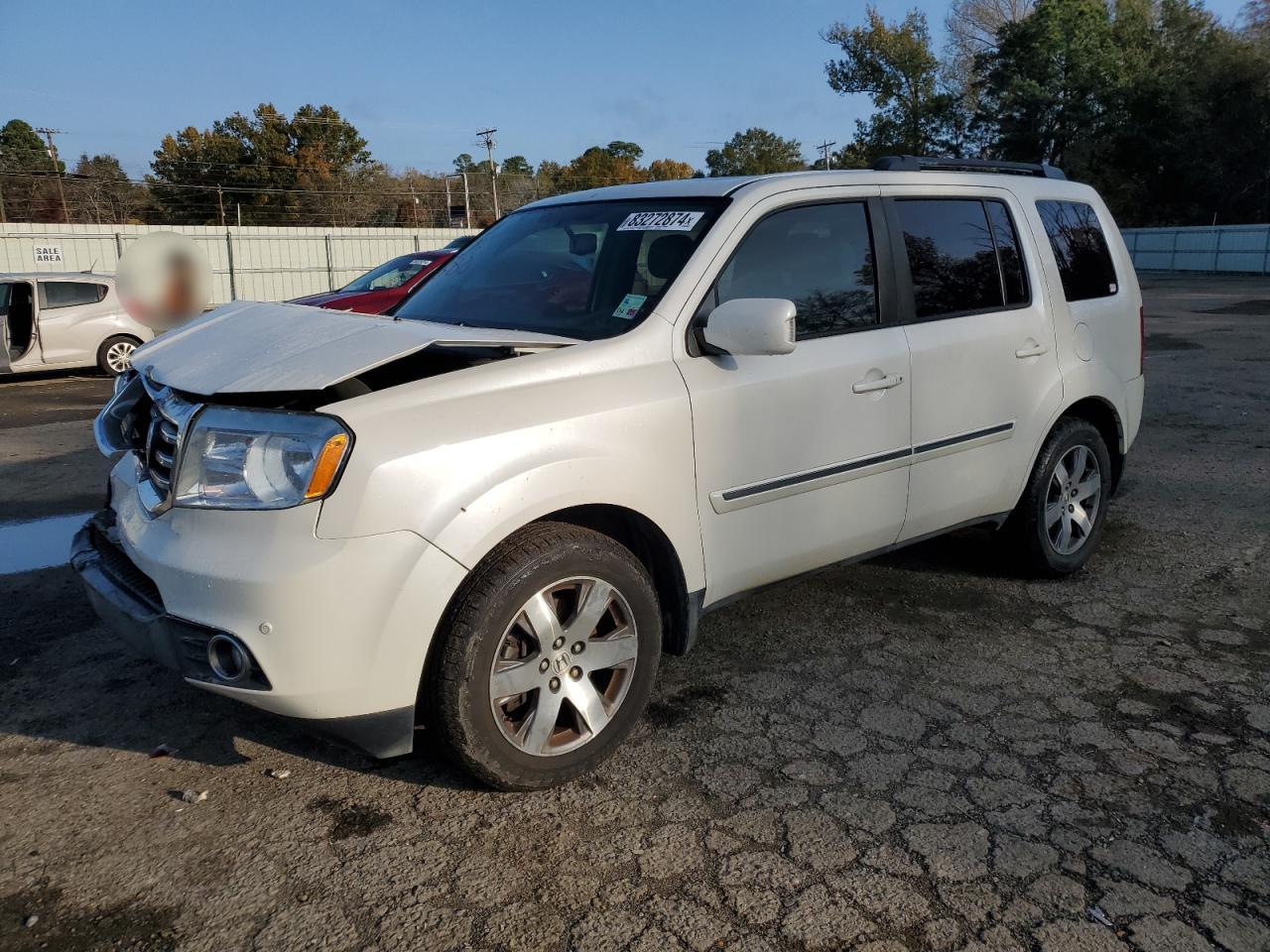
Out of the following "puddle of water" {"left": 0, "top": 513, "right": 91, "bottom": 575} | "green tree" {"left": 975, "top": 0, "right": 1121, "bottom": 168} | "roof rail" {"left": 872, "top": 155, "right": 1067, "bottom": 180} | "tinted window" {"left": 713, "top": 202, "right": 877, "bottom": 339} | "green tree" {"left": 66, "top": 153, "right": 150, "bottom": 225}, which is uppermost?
"green tree" {"left": 975, "top": 0, "right": 1121, "bottom": 168}

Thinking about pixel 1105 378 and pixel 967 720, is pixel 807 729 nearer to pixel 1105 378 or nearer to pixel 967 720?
pixel 967 720

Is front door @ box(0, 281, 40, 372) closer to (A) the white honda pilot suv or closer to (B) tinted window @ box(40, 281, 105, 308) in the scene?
(B) tinted window @ box(40, 281, 105, 308)

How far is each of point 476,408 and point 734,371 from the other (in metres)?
0.96

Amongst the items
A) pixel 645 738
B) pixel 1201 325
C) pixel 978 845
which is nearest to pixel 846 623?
pixel 645 738

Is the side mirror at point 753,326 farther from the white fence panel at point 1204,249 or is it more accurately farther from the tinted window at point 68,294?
the white fence panel at point 1204,249

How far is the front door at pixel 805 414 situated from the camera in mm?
3340

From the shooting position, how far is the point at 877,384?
3.74 metres

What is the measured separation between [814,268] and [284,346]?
1882mm

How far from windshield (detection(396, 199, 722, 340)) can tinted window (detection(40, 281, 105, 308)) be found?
449 inches

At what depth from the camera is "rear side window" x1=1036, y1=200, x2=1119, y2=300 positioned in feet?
15.3

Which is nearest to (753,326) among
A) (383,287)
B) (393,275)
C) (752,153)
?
(383,287)

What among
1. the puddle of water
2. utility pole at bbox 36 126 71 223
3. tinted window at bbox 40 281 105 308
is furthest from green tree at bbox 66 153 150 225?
the puddle of water

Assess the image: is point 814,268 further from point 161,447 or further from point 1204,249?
point 1204,249

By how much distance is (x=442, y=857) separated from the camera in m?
2.75
